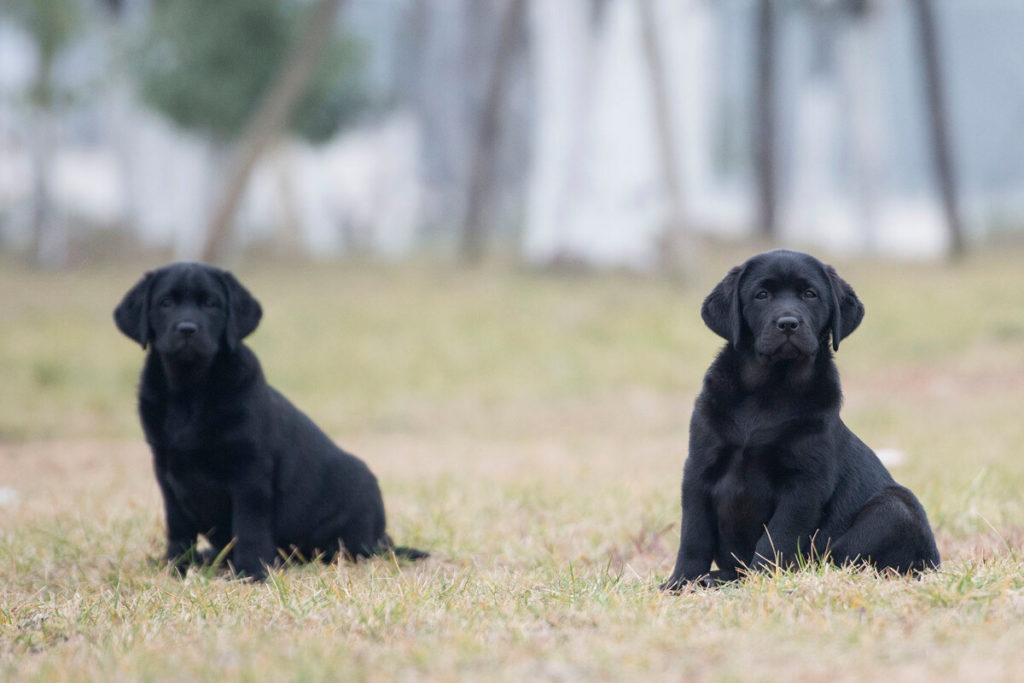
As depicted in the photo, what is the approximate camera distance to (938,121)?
24.5 m

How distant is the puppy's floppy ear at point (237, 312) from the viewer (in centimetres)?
544

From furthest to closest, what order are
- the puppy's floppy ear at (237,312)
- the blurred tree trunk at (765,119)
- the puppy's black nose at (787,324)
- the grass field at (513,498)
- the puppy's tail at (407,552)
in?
the blurred tree trunk at (765,119), the puppy's tail at (407,552), the puppy's floppy ear at (237,312), the puppy's black nose at (787,324), the grass field at (513,498)

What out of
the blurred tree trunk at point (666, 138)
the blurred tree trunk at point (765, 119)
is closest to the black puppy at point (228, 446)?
the blurred tree trunk at point (666, 138)

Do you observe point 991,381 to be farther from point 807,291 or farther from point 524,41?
point 524,41

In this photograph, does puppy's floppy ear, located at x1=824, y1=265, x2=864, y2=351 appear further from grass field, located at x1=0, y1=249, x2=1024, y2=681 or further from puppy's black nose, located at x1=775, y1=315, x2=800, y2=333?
grass field, located at x1=0, y1=249, x2=1024, y2=681

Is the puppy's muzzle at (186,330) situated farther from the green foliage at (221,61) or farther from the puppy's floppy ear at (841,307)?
the green foliage at (221,61)

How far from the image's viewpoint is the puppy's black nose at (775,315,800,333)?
4344 mm

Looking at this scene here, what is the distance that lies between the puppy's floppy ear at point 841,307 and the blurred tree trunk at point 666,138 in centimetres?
1297

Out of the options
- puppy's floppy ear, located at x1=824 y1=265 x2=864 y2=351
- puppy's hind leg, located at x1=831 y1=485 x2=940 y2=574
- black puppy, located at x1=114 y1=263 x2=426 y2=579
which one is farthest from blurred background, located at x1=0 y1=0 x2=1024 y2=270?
puppy's hind leg, located at x1=831 y1=485 x2=940 y2=574

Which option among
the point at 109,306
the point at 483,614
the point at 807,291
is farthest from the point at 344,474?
the point at 109,306

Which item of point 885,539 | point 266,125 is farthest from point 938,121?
point 885,539

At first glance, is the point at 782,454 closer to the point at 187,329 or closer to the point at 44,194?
the point at 187,329

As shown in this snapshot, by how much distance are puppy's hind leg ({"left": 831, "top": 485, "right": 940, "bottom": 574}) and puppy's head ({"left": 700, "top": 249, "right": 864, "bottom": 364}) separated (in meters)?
0.60

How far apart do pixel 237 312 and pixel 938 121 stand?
849 inches
